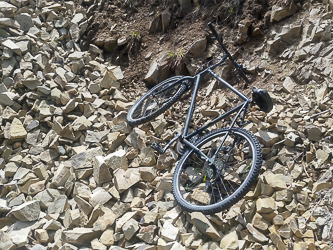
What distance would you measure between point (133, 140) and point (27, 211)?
159 cm

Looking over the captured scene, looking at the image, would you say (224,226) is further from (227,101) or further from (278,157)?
(227,101)

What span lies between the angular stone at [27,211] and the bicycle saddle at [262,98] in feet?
9.22

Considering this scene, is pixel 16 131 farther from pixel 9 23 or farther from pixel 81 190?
pixel 9 23

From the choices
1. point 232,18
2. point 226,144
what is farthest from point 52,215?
point 232,18

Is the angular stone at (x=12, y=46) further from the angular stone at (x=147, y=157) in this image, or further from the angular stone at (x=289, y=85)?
the angular stone at (x=289, y=85)

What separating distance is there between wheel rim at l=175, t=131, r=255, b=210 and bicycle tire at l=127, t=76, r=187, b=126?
2.86 ft

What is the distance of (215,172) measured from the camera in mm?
3996

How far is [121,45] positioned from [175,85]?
1.89 metres

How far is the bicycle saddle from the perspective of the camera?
4.01 m

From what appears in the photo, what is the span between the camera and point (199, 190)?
3994 millimetres

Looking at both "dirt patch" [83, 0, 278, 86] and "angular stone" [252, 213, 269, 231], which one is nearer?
"angular stone" [252, 213, 269, 231]

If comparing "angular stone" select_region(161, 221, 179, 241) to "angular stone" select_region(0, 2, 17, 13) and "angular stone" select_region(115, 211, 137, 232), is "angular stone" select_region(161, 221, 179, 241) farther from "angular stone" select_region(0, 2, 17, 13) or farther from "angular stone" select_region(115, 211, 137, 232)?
"angular stone" select_region(0, 2, 17, 13)

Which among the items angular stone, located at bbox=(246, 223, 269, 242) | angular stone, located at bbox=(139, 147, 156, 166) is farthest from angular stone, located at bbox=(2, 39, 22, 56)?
angular stone, located at bbox=(246, 223, 269, 242)

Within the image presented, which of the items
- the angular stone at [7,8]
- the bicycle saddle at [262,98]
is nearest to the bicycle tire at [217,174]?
the bicycle saddle at [262,98]
